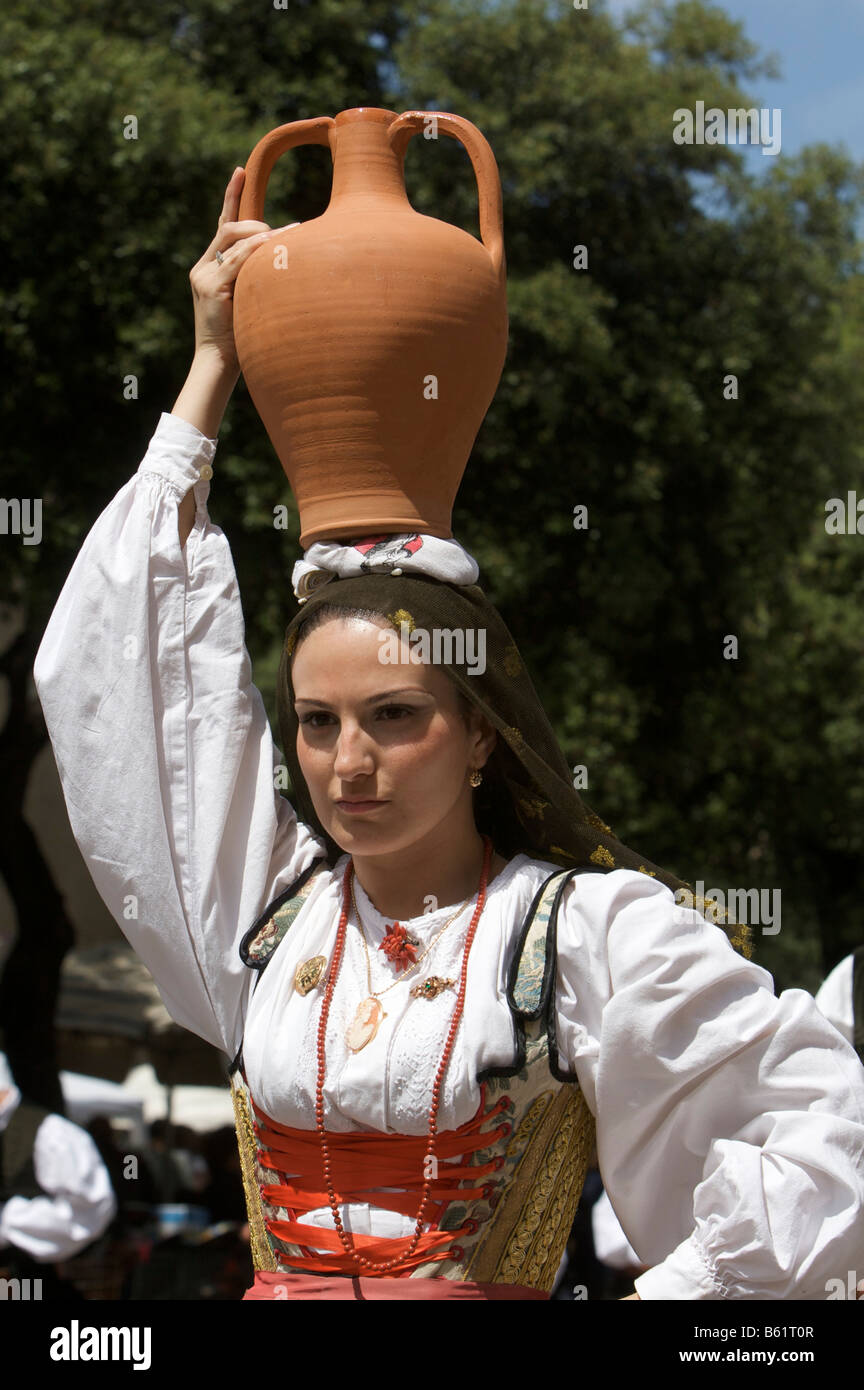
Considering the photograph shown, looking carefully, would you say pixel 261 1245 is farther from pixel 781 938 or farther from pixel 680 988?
pixel 781 938

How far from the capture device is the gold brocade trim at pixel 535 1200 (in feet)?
8.49

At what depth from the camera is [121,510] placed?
112 inches

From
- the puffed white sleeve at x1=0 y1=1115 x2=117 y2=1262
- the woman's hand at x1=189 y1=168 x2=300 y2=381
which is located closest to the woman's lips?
the woman's hand at x1=189 y1=168 x2=300 y2=381

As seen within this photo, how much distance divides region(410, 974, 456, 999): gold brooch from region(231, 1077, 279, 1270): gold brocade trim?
404 millimetres

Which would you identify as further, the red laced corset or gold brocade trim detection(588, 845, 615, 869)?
gold brocade trim detection(588, 845, 615, 869)

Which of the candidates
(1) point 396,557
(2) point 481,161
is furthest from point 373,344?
(2) point 481,161

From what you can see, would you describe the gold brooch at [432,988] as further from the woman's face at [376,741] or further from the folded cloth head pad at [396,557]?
the folded cloth head pad at [396,557]

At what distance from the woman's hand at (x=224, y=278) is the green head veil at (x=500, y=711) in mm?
516

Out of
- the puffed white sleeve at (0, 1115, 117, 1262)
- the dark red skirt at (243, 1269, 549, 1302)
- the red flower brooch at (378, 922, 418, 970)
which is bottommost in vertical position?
the puffed white sleeve at (0, 1115, 117, 1262)

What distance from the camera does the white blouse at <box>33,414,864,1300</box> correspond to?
239 centimetres

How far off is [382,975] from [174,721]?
0.60 m

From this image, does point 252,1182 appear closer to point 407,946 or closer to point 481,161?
point 407,946

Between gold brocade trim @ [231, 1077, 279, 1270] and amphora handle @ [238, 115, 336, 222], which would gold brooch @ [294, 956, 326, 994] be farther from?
amphora handle @ [238, 115, 336, 222]

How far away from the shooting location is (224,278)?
2838 mm
